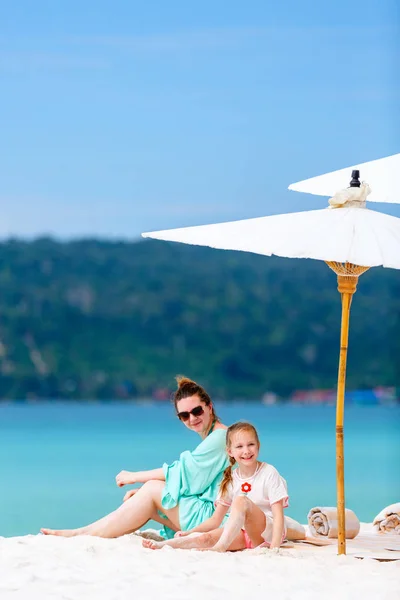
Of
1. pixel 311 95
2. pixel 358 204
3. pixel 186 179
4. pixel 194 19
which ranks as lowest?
pixel 358 204

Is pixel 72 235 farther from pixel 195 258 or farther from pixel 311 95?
pixel 311 95

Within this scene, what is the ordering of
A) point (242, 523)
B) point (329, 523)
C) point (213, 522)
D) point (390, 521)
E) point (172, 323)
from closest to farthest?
1. point (242, 523)
2. point (213, 522)
3. point (329, 523)
4. point (390, 521)
5. point (172, 323)

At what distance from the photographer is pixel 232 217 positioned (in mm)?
45000

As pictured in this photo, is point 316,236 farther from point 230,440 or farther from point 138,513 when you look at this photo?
point 138,513

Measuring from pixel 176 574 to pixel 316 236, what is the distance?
1353mm

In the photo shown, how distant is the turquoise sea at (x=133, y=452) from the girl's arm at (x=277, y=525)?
7173 millimetres

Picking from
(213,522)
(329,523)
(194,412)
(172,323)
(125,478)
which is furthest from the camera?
(172,323)

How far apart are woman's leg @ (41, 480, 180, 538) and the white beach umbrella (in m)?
0.76

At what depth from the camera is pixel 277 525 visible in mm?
4570

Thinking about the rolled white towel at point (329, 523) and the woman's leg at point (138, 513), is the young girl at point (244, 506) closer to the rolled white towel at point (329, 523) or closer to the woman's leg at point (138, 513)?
the woman's leg at point (138, 513)

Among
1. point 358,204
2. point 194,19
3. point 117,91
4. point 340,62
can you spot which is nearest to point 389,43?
point 340,62

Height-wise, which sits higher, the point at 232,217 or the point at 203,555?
the point at 232,217

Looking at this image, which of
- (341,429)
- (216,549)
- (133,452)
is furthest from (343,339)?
(133,452)

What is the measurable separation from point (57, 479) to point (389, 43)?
29648 mm
